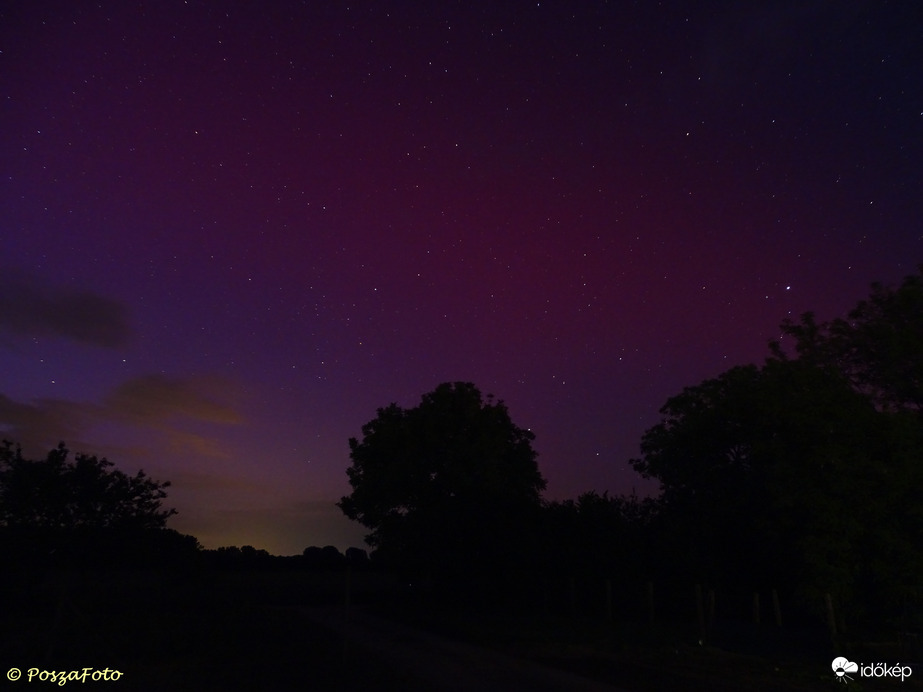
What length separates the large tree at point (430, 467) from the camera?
4688 centimetres

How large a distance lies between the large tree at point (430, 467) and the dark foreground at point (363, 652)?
10932mm

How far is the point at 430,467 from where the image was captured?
50.3 m

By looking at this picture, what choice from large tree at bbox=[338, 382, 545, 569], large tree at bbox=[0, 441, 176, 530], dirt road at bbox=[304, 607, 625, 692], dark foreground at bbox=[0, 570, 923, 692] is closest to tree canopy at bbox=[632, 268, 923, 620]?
dark foreground at bbox=[0, 570, 923, 692]

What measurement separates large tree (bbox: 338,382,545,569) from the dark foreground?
10.9 meters

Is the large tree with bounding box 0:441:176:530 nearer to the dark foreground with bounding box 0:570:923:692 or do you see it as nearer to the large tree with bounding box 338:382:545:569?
the dark foreground with bounding box 0:570:923:692

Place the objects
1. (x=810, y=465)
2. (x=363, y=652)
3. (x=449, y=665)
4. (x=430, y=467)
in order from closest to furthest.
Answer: (x=449, y=665)
(x=363, y=652)
(x=810, y=465)
(x=430, y=467)

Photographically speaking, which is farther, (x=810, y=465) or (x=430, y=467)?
(x=430, y=467)

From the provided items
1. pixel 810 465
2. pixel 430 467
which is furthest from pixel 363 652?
pixel 430 467

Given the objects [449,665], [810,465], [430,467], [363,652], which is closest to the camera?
[449,665]

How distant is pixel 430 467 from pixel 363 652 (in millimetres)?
29912

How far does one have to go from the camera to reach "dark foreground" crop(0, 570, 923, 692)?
15.5m

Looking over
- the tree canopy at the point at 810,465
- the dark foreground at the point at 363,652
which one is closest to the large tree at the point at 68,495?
the dark foreground at the point at 363,652

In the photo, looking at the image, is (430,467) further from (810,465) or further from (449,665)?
(449,665)

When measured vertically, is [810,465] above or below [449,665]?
above
